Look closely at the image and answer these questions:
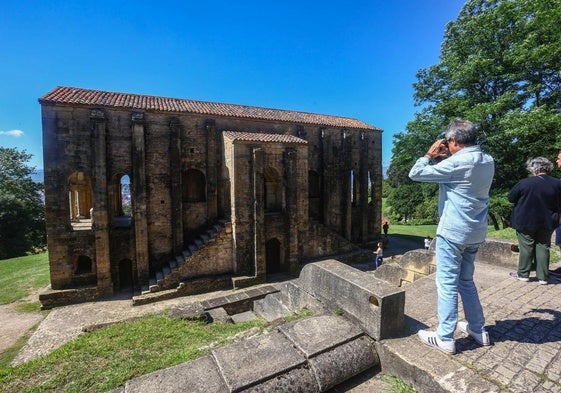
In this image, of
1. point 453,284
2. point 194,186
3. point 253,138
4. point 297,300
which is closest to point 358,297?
point 453,284

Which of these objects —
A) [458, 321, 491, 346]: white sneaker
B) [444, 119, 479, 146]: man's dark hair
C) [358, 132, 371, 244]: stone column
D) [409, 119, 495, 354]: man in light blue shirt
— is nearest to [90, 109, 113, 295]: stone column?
[409, 119, 495, 354]: man in light blue shirt

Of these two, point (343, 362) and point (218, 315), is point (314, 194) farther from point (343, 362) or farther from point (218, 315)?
point (343, 362)

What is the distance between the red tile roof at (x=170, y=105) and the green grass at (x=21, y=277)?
9.67 m

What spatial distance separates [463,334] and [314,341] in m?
1.90

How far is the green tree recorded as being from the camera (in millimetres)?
22438

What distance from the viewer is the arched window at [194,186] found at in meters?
14.8

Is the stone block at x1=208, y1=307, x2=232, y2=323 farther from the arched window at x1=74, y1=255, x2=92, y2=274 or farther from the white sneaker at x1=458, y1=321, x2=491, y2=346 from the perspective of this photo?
the arched window at x1=74, y1=255, x2=92, y2=274

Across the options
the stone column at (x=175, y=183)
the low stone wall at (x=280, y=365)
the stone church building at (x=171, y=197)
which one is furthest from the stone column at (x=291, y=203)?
the low stone wall at (x=280, y=365)

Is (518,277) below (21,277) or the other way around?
the other way around

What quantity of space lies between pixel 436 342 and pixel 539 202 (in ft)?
12.1

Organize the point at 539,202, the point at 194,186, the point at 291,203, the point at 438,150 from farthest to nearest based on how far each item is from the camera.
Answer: the point at 194,186, the point at 291,203, the point at 539,202, the point at 438,150

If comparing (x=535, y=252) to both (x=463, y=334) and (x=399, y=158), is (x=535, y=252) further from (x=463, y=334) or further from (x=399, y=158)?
(x=399, y=158)

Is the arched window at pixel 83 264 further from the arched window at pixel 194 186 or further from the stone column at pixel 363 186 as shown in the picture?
the stone column at pixel 363 186

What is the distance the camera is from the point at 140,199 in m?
12.8
